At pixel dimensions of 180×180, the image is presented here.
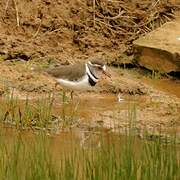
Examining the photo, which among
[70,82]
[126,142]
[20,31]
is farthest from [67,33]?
[126,142]

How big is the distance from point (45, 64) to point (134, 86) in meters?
1.18

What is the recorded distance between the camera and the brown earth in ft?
30.2

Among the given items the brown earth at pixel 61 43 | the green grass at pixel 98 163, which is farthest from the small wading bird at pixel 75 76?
the green grass at pixel 98 163

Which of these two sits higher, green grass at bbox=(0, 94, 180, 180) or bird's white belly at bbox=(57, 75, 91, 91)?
bird's white belly at bbox=(57, 75, 91, 91)

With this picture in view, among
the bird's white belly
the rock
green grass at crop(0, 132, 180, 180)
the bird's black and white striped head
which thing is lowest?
green grass at crop(0, 132, 180, 180)

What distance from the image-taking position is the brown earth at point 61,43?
920 cm

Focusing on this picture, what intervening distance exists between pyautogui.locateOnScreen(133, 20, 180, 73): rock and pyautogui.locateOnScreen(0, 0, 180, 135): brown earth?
8.7 inches

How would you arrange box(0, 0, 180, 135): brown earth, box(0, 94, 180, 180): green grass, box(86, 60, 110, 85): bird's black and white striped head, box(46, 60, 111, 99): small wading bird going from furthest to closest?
1. box(0, 0, 180, 135): brown earth
2. box(86, 60, 110, 85): bird's black and white striped head
3. box(46, 60, 111, 99): small wading bird
4. box(0, 94, 180, 180): green grass

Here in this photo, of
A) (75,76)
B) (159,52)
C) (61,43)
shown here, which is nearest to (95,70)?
(75,76)

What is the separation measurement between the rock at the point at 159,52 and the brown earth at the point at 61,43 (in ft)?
0.72

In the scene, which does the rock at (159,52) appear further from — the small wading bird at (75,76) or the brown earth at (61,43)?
the small wading bird at (75,76)

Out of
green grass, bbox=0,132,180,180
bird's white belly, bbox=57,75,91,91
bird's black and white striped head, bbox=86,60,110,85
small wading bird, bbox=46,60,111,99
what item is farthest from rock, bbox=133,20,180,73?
green grass, bbox=0,132,180,180

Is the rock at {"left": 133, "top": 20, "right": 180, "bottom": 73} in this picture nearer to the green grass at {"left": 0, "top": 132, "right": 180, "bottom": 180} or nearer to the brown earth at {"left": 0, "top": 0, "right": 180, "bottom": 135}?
the brown earth at {"left": 0, "top": 0, "right": 180, "bottom": 135}

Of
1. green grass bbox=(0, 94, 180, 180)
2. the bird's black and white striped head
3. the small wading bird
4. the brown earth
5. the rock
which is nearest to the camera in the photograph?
green grass bbox=(0, 94, 180, 180)
